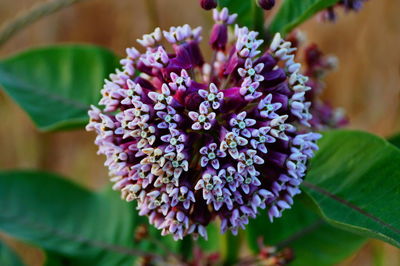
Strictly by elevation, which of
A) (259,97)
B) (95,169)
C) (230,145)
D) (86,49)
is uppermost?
(95,169)

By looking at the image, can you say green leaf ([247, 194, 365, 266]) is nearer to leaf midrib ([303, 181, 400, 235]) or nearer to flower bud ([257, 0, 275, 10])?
leaf midrib ([303, 181, 400, 235])

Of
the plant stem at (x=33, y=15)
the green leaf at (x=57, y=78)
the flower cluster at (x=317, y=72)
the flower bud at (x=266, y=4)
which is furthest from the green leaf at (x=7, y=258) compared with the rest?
the flower bud at (x=266, y=4)

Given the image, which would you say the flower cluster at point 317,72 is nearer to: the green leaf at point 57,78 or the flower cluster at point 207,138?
the flower cluster at point 207,138

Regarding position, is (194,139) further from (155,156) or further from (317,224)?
(317,224)

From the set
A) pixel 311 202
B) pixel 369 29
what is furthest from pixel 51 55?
pixel 369 29

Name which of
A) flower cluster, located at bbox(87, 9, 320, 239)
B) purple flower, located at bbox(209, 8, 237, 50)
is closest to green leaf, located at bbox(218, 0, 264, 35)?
purple flower, located at bbox(209, 8, 237, 50)

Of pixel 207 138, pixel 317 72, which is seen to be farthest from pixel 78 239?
pixel 317 72
